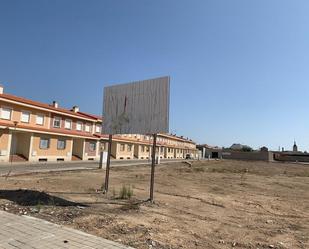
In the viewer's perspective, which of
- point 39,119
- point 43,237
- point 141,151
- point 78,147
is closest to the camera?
point 43,237

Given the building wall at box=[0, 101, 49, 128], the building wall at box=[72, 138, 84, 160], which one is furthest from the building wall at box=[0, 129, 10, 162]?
the building wall at box=[72, 138, 84, 160]

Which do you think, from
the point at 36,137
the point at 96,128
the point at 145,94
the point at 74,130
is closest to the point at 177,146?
the point at 96,128

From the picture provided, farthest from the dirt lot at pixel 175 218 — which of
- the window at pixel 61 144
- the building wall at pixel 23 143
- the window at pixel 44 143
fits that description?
the window at pixel 61 144

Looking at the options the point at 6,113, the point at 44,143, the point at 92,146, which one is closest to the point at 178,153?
the point at 92,146

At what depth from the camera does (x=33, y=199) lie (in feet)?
34.1

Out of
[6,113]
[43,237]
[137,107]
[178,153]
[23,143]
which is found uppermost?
[6,113]

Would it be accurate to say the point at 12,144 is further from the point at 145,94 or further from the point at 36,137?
the point at 145,94

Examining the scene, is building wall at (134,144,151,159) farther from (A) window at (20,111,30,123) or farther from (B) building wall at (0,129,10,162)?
(B) building wall at (0,129,10,162)

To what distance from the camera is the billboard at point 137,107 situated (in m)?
11.5

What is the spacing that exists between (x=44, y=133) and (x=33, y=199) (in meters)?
Answer: 29.6

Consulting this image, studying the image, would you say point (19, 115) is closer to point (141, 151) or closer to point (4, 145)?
point (4, 145)

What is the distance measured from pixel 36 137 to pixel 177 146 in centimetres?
6990

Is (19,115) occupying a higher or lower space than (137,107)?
higher

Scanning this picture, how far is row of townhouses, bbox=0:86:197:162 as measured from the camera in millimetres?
34312
